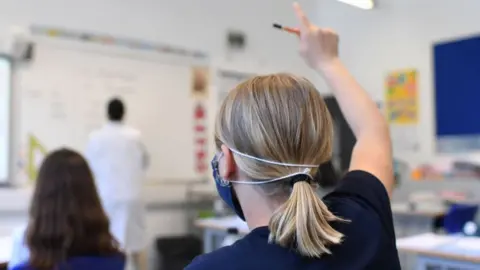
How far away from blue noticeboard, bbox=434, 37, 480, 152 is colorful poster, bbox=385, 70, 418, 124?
0.26m

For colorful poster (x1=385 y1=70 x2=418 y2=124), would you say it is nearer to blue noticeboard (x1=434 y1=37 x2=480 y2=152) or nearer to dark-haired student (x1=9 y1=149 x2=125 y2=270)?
blue noticeboard (x1=434 y1=37 x2=480 y2=152)

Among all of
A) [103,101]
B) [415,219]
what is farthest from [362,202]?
[415,219]

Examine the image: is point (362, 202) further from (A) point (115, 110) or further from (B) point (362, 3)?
(B) point (362, 3)

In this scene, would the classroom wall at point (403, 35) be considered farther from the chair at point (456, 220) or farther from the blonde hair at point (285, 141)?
the blonde hair at point (285, 141)

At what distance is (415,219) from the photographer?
4.99m

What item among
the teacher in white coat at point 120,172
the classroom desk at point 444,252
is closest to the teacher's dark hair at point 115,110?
the teacher in white coat at point 120,172

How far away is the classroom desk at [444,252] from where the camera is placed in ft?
8.57

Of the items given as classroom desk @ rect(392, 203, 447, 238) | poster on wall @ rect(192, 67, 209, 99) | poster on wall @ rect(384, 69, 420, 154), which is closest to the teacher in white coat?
poster on wall @ rect(192, 67, 209, 99)

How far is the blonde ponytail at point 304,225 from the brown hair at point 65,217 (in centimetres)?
134

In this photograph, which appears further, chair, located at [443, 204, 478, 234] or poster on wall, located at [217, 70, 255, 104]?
poster on wall, located at [217, 70, 255, 104]

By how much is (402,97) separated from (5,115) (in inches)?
152

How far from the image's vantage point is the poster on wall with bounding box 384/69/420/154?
5828 millimetres

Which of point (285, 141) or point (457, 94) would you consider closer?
point (285, 141)

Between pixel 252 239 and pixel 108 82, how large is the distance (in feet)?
13.7
